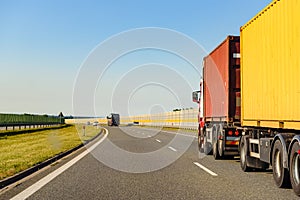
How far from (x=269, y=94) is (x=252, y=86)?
1.43 metres

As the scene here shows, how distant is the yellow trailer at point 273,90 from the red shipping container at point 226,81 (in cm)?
184

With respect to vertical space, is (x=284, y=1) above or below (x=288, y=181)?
above

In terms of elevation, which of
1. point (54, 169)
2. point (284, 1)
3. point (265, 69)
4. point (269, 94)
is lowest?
point (54, 169)

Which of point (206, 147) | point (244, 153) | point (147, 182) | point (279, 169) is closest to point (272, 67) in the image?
point (279, 169)

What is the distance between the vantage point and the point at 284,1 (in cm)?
780

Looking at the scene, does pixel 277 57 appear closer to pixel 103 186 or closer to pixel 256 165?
pixel 256 165

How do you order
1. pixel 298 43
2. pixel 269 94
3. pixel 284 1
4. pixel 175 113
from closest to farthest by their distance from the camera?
pixel 298 43, pixel 284 1, pixel 269 94, pixel 175 113

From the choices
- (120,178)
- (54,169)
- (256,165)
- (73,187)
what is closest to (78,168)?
(54,169)

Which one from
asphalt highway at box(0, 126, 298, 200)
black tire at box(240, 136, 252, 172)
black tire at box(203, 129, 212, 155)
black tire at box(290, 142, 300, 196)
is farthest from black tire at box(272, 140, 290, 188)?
black tire at box(203, 129, 212, 155)

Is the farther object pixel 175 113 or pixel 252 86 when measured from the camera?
pixel 175 113

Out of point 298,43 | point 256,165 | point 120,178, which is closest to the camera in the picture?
point 298,43

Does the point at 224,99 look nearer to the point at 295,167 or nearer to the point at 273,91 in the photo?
the point at 273,91

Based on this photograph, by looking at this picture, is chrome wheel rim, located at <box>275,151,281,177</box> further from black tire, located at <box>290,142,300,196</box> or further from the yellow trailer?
black tire, located at <box>290,142,300,196</box>

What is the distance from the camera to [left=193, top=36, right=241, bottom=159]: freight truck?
13164mm
